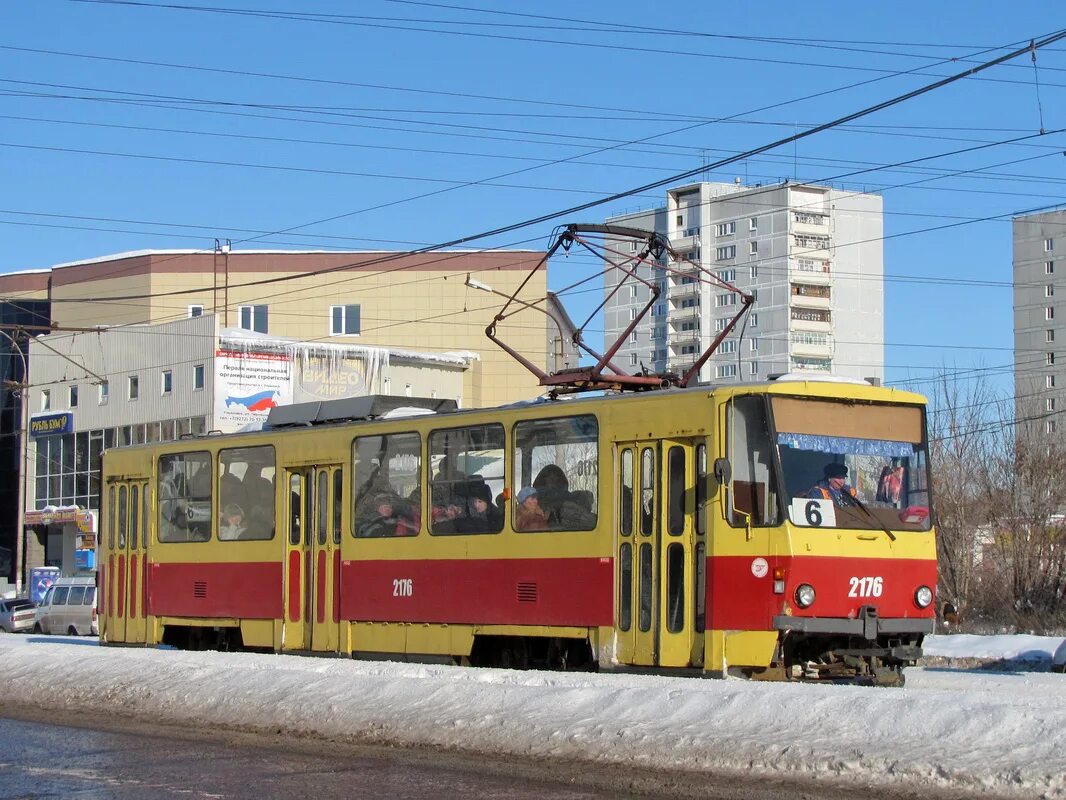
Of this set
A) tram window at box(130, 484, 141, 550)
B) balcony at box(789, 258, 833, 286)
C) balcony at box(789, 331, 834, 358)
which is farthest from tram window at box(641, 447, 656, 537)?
balcony at box(789, 258, 833, 286)

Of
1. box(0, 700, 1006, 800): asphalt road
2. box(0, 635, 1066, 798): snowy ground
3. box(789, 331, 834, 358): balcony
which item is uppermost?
box(789, 331, 834, 358): balcony

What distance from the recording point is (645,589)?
1561cm

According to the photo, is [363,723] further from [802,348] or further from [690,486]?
[802,348]

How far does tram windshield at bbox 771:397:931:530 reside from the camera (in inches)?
587

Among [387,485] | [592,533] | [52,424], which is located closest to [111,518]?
[387,485]

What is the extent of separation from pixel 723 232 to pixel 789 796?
112700 mm

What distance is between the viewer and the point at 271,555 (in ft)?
66.5

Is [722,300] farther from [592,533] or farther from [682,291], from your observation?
[592,533]

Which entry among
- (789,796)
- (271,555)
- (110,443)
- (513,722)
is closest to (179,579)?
(271,555)

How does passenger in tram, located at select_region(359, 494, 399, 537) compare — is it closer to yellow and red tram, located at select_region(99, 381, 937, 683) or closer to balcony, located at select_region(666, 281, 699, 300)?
yellow and red tram, located at select_region(99, 381, 937, 683)

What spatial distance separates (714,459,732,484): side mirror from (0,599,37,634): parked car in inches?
1435

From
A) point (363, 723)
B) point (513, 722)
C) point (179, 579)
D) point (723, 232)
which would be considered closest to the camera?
point (513, 722)

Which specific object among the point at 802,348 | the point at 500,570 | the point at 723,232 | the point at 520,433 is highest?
the point at 723,232

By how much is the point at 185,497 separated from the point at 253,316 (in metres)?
52.8
